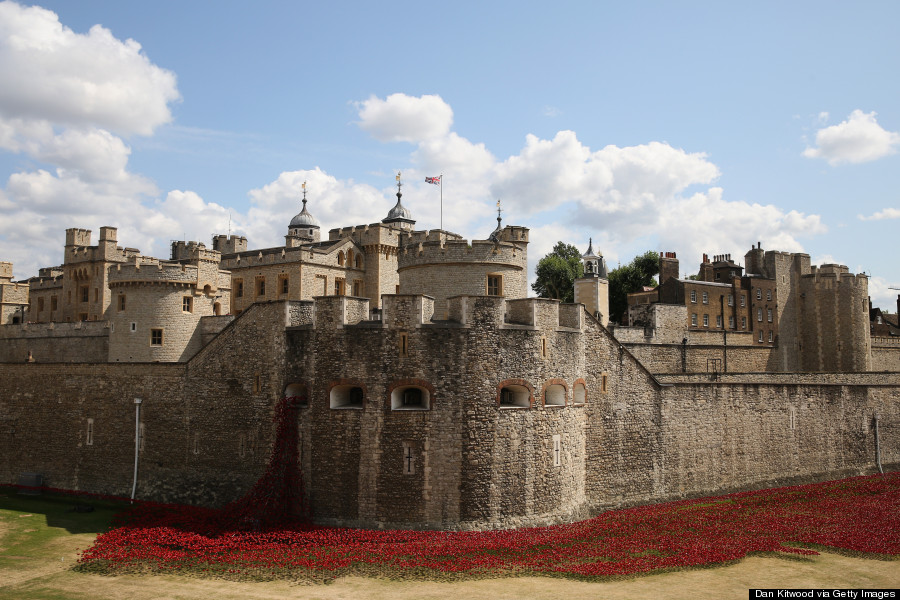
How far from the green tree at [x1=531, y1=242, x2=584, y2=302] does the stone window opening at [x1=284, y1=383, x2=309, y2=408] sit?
4186cm

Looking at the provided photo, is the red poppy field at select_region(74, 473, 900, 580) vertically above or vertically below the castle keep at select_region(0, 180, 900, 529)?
below

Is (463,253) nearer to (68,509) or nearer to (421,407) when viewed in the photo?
(421,407)

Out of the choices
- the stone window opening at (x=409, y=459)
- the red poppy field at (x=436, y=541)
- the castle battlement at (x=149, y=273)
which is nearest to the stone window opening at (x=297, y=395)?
the red poppy field at (x=436, y=541)

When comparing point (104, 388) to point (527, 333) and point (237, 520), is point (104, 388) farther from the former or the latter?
point (527, 333)

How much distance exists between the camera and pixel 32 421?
30859mm

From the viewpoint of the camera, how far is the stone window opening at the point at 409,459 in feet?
74.7

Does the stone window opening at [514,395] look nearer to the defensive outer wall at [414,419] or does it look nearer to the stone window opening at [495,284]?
the defensive outer wall at [414,419]

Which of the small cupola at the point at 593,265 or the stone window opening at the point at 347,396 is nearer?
the stone window opening at the point at 347,396

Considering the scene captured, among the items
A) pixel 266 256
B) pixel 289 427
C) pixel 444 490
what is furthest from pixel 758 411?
pixel 266 256

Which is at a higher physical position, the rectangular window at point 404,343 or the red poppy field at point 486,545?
the rectangular window at point 404,343

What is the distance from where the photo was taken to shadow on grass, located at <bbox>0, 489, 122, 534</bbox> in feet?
78.9

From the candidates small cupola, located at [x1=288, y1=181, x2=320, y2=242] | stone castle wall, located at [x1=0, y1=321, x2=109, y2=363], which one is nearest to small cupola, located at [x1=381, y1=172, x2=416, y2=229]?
small cupola, located at [x1=288, y1=181, x2=320, y2=242]

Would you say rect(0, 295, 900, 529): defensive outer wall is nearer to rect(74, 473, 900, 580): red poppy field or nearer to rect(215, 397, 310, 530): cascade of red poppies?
rect(215, 397, 310, 530): cascade of red poppies

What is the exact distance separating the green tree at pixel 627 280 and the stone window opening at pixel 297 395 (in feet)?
142
